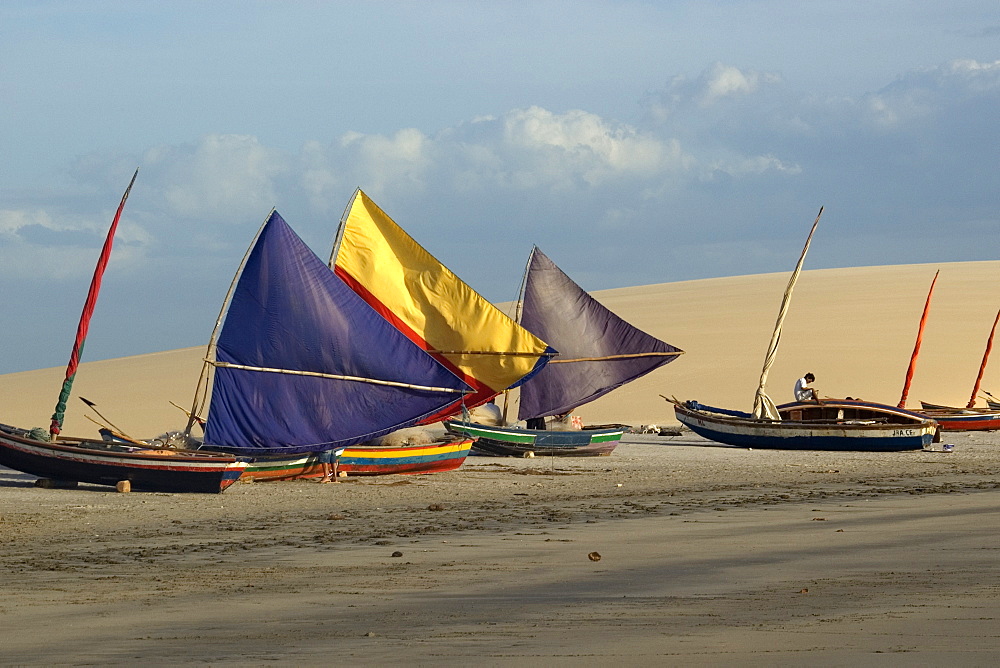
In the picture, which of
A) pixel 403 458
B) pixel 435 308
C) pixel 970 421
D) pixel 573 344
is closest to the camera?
pixel 403 458

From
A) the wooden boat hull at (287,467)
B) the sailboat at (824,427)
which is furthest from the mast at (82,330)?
the sailboat at (824,427)

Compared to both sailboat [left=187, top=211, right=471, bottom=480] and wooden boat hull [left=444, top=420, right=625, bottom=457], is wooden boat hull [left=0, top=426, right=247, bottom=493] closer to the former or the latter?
sailboat [left=187, top=211, right=471, bottom=480]

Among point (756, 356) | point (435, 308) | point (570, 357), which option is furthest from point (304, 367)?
point (756, 356)

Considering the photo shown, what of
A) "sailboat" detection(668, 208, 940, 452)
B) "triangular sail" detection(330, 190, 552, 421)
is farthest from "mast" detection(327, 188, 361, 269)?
"sailboat" detection(668, 208, 940, 452)

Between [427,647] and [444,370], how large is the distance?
1655 centimetres

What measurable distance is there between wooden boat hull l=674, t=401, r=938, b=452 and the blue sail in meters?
9.95

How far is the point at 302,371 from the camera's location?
903 inches

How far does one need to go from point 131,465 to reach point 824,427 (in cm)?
1679

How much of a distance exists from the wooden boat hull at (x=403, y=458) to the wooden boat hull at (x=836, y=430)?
9.17 metres

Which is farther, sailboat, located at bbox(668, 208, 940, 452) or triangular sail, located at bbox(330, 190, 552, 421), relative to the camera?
sailboat, located at bbox(668, 208, 940, 452)

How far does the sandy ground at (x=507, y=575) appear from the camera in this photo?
25.2 ft

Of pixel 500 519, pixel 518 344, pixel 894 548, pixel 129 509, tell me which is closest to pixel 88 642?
pixel 894 548

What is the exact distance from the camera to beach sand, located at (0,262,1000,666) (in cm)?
775

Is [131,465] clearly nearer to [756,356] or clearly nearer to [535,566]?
[535,566]
